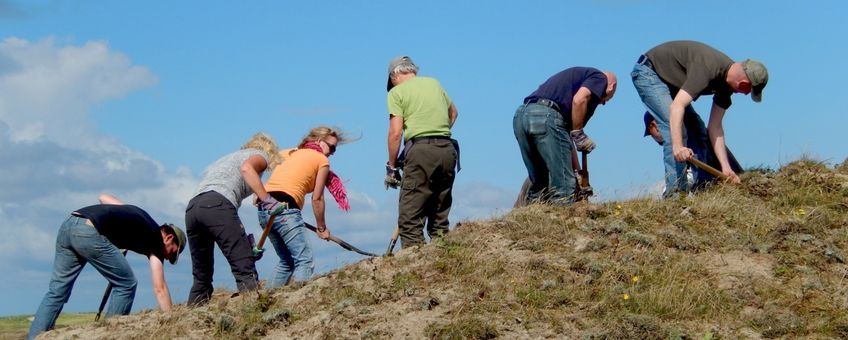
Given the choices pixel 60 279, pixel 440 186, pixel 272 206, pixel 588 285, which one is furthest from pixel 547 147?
pixel 60 279

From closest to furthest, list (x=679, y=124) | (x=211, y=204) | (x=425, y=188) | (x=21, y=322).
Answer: (x=211, y=204), (x=425, y=188), (x=679, y=124), (x=21, y=322)

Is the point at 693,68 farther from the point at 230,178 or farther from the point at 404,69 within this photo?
the point at 230,178

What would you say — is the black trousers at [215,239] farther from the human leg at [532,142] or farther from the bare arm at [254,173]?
the human leg at [532,142]

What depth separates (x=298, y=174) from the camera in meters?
10.3

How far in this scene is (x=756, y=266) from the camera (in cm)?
901

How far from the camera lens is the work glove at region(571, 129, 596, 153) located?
1011 cm

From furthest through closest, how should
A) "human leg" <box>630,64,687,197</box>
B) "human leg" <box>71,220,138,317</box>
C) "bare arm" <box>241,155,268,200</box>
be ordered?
"human leg" <box>630,64,687,197</box>, "bare arm" <box>241,155,268,200</box>, "human leg" <box>71,220,138,317</box>

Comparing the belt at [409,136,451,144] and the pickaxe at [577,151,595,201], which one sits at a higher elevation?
the belt at [409,136,451,144]

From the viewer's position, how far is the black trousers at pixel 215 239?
360 inches

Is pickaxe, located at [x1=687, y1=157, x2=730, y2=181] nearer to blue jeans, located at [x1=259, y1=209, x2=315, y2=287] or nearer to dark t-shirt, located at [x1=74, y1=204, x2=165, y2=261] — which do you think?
blue jeans, located at [x1=259, y1=209, x2=315, y2=287]

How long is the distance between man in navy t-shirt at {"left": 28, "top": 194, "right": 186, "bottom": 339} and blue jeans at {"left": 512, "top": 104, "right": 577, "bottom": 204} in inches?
132

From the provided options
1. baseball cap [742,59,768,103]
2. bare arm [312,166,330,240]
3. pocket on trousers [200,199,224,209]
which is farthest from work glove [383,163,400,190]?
baseball cap [742,59,768,103]

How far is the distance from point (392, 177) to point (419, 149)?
514 mm

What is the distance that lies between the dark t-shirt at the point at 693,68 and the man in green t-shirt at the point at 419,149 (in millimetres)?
2151
